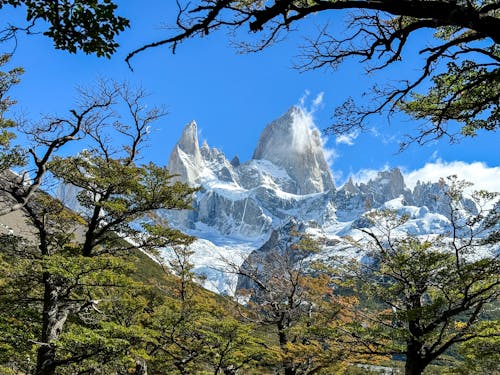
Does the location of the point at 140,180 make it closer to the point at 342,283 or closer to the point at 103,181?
the point at 103,181

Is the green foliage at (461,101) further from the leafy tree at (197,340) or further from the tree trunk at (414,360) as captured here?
the leafy tree at (197,340)

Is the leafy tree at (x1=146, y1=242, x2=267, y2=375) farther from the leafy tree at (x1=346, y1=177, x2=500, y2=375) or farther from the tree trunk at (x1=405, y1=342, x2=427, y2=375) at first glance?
the tree trunk at (x1=405, y1=342, x2=427, y2=375)

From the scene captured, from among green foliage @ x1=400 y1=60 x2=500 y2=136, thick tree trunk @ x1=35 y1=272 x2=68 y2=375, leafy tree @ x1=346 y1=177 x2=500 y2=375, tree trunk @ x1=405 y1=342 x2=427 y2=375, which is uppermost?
green foliage @ x1=400 y1=60 x2=500 y2=136

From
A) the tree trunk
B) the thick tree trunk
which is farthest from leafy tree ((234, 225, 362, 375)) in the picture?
the thick tree trunk

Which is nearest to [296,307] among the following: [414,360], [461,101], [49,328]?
[414,360]

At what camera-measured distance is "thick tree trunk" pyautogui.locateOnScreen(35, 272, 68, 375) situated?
11.2 m

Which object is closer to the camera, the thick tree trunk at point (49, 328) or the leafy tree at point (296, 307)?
the thick tree trunk at point (49, 328)

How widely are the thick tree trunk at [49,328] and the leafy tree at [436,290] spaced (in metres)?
9.13

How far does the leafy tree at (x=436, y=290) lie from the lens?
9703 millimetres

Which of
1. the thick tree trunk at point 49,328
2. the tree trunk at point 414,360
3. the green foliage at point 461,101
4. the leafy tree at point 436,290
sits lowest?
the thick tree trunk at point 49,328

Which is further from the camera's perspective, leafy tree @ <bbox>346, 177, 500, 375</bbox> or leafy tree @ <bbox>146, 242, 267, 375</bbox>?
leafy tree @ <bbox>146, 242, 267, 375</bbox>

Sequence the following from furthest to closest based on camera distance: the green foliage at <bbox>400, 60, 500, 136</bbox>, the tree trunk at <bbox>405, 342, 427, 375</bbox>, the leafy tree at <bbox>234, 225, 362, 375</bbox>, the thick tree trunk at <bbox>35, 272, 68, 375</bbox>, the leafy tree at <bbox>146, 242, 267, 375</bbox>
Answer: the leafy tree at <bbox>234, 225, 362, 375</bbox>, the leafy tree at <bbox>146, 242, 267, 375</bbox>, the thick tree trunk at <bbox>35, 272, 68, 375</bbox>, the tree trunk at <bbox>405, 342, 427, 375</bbox>, the green foliage at <bbox>400, 60, 500, 136</bbox>

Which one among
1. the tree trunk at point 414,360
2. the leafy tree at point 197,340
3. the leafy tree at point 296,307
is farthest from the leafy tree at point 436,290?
the leafy tree at point 197,340

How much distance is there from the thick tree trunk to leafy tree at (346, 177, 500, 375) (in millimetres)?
9126
